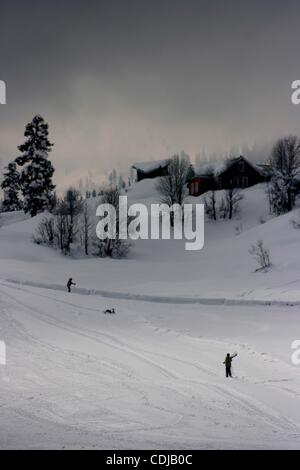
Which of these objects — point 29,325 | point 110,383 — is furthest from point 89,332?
point 110,383

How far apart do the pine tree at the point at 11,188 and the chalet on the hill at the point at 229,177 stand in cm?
2891

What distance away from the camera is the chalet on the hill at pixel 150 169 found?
8786cm

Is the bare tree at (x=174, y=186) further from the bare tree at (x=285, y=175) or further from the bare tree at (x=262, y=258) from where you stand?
the bare tree at (x=262, y=258)

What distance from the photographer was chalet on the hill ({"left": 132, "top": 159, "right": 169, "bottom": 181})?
8786 centimetres

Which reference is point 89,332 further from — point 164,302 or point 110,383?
point 164,302

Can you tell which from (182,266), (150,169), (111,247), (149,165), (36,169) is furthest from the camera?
(149,165)

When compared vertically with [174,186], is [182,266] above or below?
below

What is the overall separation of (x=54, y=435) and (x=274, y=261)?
103 ft

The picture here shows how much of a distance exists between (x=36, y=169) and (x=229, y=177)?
31.3 metres

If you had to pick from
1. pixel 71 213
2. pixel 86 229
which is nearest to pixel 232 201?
pixel 86 229

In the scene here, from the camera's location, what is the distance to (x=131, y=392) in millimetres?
12695

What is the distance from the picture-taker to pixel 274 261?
38000 millimetres

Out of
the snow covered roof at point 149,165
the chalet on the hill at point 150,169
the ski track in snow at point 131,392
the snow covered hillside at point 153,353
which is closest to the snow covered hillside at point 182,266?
the snow covered hillside at point 153,353

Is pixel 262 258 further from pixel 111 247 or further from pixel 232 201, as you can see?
pixel 232 201
